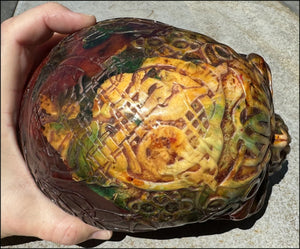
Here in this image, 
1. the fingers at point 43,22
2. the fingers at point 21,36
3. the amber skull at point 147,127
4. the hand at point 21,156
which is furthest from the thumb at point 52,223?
the fingers at point 43,22

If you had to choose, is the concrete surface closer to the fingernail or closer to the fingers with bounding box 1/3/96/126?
the fingernail

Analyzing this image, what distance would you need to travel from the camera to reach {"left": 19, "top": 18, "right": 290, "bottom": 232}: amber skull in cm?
115

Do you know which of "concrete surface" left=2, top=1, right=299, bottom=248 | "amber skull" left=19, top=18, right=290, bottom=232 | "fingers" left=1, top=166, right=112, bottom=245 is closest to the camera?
"amber skull" left=19, top=18, right=290, bottom=232

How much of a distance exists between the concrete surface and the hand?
396 millimetres

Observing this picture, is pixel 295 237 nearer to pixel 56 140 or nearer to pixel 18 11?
pixel 56 140

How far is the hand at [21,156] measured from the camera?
139cm

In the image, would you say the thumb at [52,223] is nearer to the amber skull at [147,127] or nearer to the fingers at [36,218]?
the fingers at [36,218]

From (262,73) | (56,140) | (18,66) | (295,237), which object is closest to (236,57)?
(262,73)

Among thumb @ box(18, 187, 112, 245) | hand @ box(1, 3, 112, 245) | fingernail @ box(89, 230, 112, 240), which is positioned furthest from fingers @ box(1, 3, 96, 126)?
fingernail @ box(89, 230, 112, 240)

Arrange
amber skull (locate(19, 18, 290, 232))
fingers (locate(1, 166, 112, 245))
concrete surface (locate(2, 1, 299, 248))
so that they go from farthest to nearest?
concrete surface (locate(2, 1, 299, 248)), fingers (locate(1, 166, 112, 245)), amber skull (locate(19, 18, 290, 232))

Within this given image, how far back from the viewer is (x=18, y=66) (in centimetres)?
150

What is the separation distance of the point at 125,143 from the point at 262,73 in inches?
24.5

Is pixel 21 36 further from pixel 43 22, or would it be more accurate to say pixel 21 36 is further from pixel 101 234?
pixel 101 234

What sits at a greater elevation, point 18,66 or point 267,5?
point 18,66
